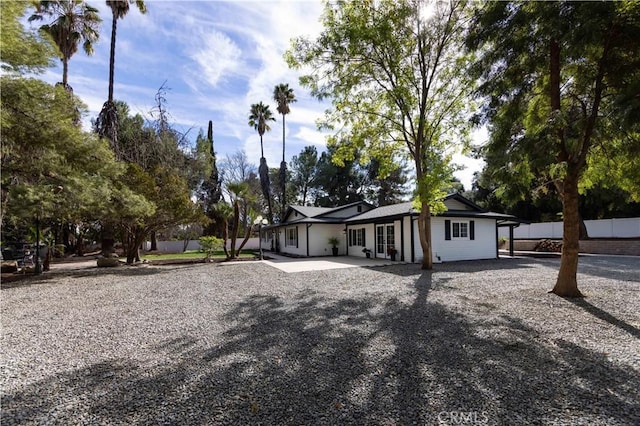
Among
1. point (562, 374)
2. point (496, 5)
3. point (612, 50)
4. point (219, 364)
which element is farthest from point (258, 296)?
point (612, 50)

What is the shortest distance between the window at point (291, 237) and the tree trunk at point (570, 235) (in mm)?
16706

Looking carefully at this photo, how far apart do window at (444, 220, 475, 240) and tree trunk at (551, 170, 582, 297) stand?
867 centimetres

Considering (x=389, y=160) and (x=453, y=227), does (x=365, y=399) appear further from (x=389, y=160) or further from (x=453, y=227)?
(x=453, y=227)

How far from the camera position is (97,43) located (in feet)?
58.7

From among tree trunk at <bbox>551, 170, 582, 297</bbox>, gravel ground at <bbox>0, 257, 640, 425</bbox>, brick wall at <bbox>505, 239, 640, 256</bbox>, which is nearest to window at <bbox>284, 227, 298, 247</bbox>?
gravel ground at <bbox>0, 257, 640, 425</bbox>

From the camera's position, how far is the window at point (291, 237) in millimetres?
22712

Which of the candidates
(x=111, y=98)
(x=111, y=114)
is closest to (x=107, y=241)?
(x=111, y=114)

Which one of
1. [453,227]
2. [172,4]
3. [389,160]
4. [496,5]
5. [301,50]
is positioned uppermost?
[301,50]

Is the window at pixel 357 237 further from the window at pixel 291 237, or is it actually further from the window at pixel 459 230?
the window at pixel 459 230

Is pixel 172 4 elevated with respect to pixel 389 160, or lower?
elevated

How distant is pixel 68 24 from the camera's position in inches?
648

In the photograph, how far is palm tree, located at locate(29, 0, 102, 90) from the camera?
16297mm

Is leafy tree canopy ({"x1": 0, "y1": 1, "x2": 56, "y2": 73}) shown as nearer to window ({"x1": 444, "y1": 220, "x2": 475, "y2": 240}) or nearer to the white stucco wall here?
the white stucco wall

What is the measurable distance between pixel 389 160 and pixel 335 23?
222 inches
